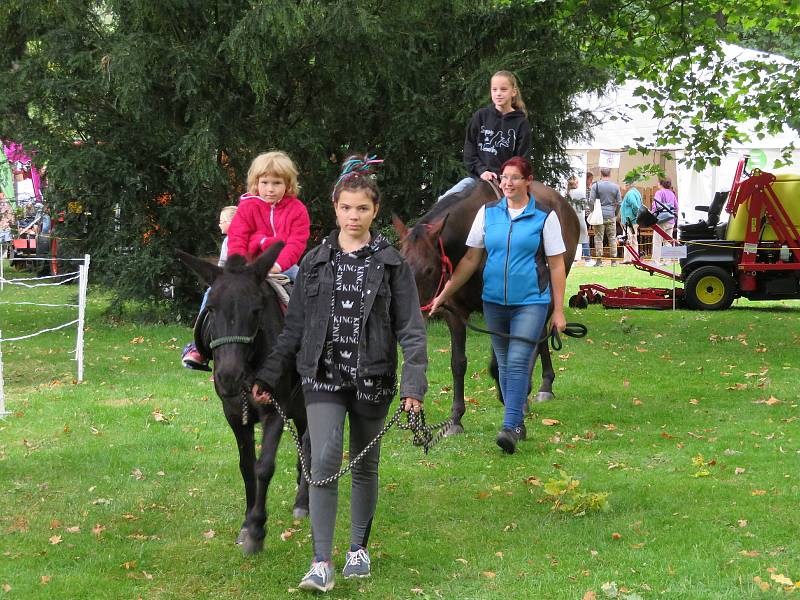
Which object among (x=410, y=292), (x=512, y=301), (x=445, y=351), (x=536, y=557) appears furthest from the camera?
(x=445, y=351)

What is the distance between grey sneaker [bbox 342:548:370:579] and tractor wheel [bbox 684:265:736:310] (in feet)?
48.9

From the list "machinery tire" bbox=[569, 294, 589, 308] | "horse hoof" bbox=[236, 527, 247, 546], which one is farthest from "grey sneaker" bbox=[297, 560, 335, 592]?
"machinery tire" bbox=[569, 294, 589, 308]

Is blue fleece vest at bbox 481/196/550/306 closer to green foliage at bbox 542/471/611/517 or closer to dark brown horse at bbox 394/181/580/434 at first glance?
dark brown horse at bbox 394/181/580/434

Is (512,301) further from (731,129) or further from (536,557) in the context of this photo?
(731,129)

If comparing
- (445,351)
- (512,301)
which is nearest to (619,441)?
(512,301)

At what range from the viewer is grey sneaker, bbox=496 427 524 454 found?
7867 millimetres

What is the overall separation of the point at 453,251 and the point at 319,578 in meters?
4.11

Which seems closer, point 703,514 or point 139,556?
point 139,556

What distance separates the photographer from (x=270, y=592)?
5.29m

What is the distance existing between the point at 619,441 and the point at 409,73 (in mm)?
7876

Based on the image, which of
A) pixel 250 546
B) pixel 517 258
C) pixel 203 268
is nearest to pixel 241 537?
pixel 250 546

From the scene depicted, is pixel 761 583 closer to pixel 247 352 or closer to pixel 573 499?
pixel 573 499

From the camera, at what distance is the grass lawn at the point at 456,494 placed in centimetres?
543

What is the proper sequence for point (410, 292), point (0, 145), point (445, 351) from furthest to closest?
point (0, 145) < point (445, 351) < point (410, 292)
